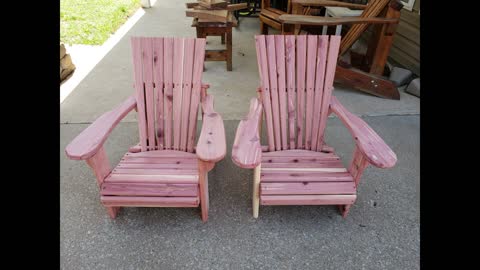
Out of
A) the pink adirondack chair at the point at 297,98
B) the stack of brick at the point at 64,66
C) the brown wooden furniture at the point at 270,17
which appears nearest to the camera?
the pink adirondack chair at the point at 297,98

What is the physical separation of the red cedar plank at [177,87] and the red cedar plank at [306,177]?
0.64 meters

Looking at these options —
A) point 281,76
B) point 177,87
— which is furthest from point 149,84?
point 281,76

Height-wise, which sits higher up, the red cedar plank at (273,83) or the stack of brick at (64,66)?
the red cedar plank at (273,83)

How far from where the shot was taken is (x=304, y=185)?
1.53 m

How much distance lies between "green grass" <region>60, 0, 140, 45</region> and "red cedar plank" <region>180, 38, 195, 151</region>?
326 cm

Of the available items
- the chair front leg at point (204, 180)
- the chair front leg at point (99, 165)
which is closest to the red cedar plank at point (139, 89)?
the chair front leg at point (99, 165)

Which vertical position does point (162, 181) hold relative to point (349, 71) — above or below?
below

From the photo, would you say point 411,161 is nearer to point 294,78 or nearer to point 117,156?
point 294,78

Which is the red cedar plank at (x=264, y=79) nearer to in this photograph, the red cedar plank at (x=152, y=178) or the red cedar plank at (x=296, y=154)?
the red cedar plank at (x=296, y=154)

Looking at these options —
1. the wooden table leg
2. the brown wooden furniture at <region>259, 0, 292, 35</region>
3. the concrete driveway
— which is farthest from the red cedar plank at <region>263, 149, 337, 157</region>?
the brown wooden furniture at <region>259, 0, 292, 35</region>

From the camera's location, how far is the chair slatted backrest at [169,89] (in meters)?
1.84
